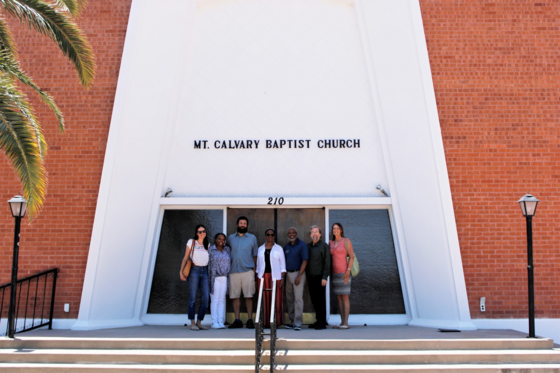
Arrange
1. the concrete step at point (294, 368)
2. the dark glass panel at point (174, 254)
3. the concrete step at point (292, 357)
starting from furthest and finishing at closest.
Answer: the dark glass panel at point (174, 254)
the concrete step at point (292, 357)
the concrete step at point (294, 368)

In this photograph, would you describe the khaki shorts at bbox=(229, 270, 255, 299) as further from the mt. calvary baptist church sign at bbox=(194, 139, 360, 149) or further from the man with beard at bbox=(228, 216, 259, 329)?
the mt. calvary baptist church sign at bbox=(194, 139, 360, 149)

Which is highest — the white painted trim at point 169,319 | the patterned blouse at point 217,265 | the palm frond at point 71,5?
the palm frond at point 71,5

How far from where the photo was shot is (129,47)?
9336mm

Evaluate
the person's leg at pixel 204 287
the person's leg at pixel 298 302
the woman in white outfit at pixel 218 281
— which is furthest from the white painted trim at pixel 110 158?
the person's leg at pixel 298 302

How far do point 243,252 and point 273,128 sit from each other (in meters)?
2.61

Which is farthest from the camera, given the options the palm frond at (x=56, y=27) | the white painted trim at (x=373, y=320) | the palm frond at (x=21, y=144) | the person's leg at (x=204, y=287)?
the white painted trim at (x=373, y=320)

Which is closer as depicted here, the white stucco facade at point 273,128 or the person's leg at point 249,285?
the person's leg at point 249,285

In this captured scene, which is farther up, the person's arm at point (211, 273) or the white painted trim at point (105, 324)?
the person's arm at point (211, 273)

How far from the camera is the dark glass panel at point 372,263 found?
9516 millimetres

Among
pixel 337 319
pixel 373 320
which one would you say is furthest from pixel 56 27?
pixel 373 320

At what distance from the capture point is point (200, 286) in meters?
8.59

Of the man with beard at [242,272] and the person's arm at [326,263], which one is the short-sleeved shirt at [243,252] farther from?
the person's arm at [326,263]

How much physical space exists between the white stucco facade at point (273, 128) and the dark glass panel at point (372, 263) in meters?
0.20

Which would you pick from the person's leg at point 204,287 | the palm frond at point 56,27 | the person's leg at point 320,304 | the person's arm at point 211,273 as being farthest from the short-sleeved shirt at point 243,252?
the palm frond at point 56,27
